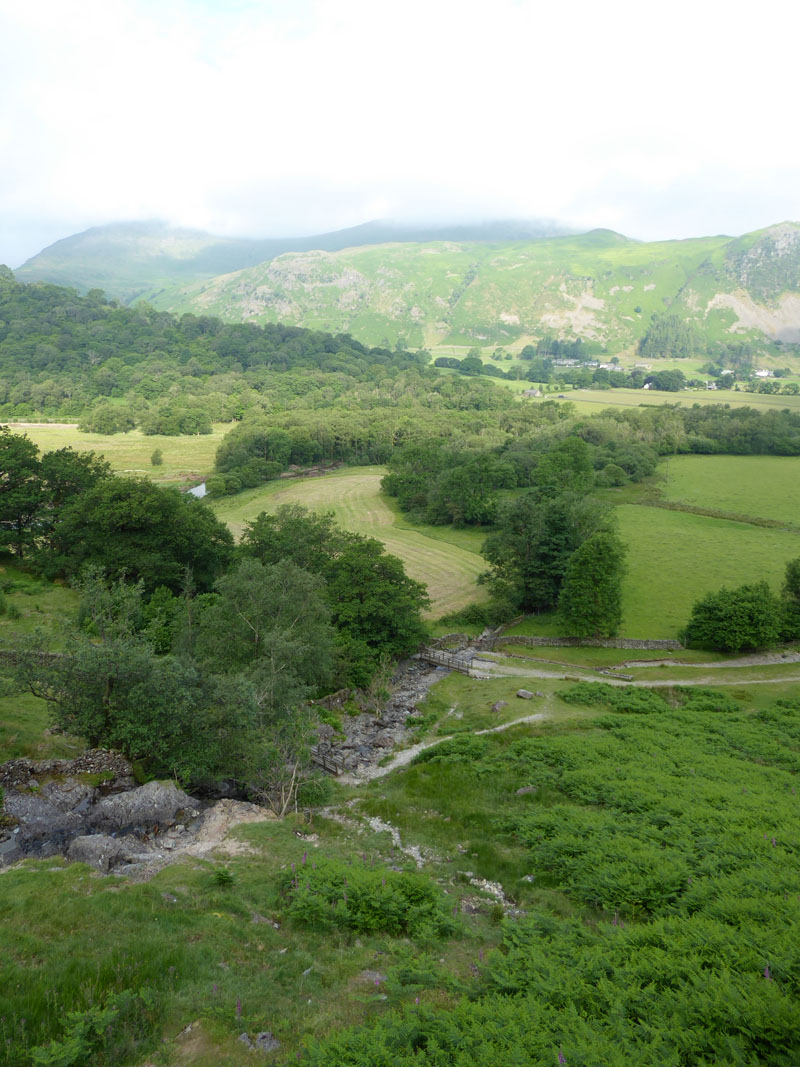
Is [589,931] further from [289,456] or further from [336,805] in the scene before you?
[289,456]

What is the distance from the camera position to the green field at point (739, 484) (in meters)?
85.8

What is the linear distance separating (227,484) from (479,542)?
163 feet

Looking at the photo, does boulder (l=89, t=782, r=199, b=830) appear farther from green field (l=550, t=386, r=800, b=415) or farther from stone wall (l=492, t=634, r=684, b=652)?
green field (l=550, t=386, r=800, b=415)

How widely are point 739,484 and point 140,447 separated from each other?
119 metres

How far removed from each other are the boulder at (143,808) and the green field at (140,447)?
291 feet

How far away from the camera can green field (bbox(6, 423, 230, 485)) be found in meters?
107

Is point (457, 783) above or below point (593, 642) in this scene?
above

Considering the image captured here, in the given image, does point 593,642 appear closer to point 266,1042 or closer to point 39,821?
point 39,821

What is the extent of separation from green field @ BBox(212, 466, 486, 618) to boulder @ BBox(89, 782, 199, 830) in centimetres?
3687

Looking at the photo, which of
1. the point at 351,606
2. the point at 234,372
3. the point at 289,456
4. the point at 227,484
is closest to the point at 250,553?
the point at 351,606

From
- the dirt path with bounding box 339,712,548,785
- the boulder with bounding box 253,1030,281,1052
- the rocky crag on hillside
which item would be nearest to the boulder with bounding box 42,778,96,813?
the rocky crag on hillside

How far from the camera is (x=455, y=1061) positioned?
870 cm

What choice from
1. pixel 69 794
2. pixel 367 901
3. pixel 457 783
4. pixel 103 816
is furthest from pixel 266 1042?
pixel 457 783

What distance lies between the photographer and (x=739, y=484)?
98562 millimetres
